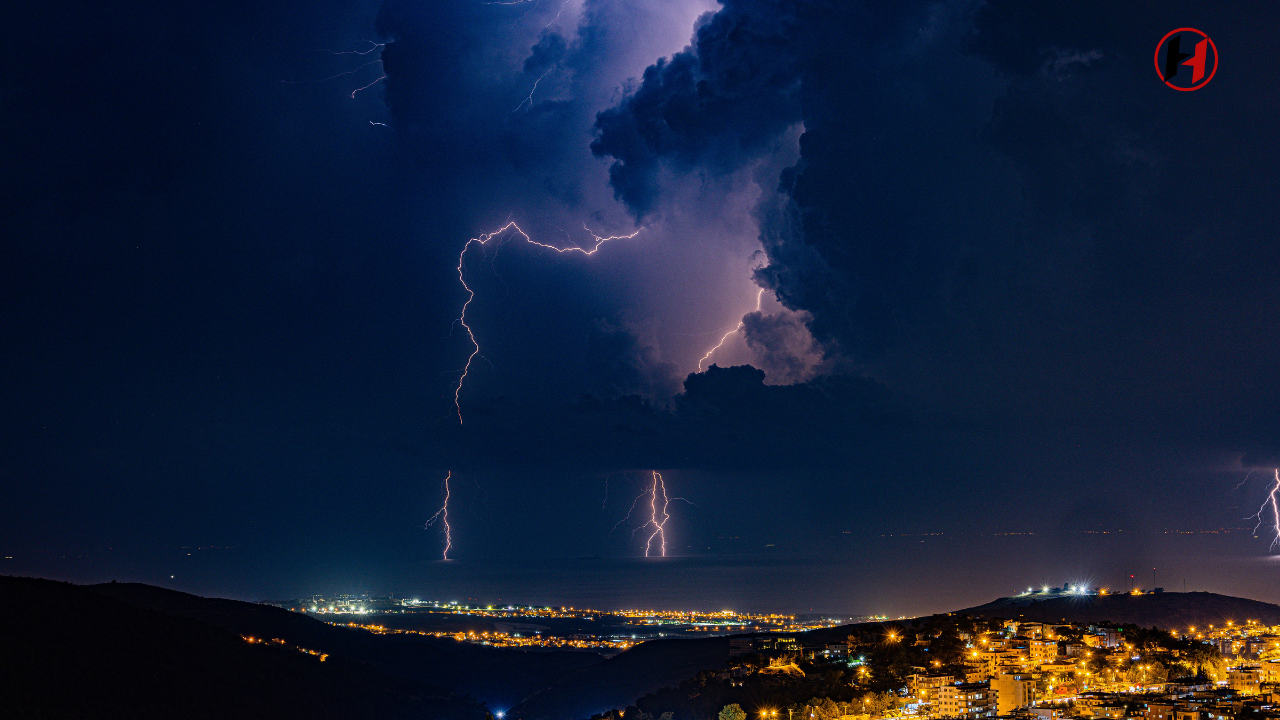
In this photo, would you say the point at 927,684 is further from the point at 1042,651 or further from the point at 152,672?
the point at 152,672

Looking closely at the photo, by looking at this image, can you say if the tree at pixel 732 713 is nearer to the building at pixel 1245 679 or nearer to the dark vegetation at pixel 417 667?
the dark vegetation at pixel 417 667

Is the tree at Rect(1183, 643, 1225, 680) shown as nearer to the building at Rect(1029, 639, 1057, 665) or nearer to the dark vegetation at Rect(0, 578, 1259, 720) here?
the dark vegetation at Rect(0, 578, 1259, 720)

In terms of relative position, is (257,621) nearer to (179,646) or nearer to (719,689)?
(179,646)

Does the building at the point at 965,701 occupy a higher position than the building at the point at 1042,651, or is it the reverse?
the building at the point at 1042,651

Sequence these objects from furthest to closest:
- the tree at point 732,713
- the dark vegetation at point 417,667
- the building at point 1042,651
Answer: the building at point 1042,651 → the dark vegetation at point 417,667 → the tree at point 732,713

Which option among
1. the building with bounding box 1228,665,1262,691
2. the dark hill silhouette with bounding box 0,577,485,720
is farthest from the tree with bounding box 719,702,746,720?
the dark hill silhouette with bounding box 0,577,485,720

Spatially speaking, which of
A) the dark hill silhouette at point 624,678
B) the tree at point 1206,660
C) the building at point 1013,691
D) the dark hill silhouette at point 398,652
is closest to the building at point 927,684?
the building at point 1013,691

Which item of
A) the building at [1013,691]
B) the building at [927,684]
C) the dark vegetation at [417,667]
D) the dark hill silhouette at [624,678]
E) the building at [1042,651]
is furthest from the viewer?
the dark hill silhouette at [624,678]
